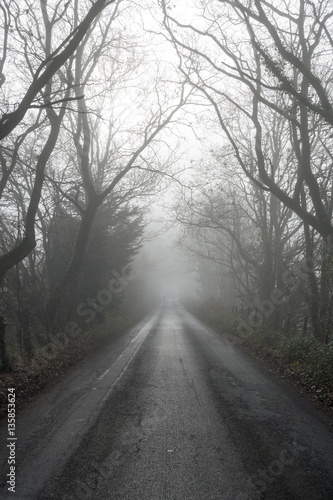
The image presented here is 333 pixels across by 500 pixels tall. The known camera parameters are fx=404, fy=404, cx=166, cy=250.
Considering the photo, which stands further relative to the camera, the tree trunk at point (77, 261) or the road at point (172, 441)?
the tree trunk at point (77, 261)

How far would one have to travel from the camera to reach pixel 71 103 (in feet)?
57.6

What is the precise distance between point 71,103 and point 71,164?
6829mm

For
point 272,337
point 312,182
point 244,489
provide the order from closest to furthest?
point 244,489, point 312,182, point 272,337

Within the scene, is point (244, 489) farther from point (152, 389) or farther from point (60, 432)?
point (152, 389)

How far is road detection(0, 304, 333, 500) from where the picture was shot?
4.50 metres

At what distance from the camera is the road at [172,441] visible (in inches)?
177

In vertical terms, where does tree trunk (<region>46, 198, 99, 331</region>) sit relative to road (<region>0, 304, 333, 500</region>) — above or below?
above

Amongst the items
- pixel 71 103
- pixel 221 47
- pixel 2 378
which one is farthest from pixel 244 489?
pixel 71 103

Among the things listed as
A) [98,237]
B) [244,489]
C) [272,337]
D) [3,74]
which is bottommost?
[244,489]

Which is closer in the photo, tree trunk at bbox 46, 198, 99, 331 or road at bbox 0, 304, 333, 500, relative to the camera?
road at bbox 0, 304, 333, 500

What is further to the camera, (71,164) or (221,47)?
(71,164)

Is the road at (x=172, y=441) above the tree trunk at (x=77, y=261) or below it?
below

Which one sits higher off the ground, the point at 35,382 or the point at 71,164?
the point at 71,164

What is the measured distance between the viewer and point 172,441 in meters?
5.86
